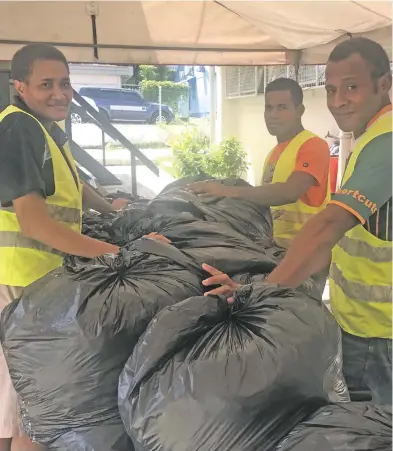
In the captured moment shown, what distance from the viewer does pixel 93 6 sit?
1.38m

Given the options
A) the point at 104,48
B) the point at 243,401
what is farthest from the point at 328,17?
the point at 104,48

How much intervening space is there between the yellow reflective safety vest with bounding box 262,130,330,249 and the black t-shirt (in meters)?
0.59

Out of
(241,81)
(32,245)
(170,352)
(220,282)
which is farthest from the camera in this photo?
(241,81)

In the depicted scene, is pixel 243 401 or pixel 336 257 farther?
pixel 336 257

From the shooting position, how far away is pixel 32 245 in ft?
3.94

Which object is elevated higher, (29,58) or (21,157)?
(29,58)

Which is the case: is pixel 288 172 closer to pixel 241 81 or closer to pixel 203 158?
pixel 203 158

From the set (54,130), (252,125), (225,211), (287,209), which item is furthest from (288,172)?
(54,130)

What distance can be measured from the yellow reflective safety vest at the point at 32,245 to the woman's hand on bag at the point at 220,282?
42cm

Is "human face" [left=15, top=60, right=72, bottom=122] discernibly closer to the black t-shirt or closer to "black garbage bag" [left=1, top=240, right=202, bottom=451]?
the black t-shirt

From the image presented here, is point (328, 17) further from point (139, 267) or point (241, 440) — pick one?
point (241, 440)

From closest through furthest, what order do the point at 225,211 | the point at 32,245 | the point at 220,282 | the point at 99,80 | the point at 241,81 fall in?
the point at 220,282 → the point at 32,245 → the point at 225,211 → the point at 99,80 → the point at 241,81

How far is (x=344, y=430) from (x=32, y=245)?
84 cm

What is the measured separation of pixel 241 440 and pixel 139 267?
40 cm
